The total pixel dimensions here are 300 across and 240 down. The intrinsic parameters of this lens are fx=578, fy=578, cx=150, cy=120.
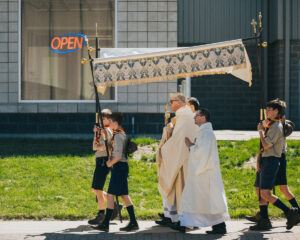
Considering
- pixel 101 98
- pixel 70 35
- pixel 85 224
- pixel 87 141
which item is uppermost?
pixel 70 35

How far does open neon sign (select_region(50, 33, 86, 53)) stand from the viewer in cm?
1677

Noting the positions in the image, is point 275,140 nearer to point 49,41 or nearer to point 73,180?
point 73,180

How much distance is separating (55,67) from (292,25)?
8.31 meters

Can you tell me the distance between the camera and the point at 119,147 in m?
7.91

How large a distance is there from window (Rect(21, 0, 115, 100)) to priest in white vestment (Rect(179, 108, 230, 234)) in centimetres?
903

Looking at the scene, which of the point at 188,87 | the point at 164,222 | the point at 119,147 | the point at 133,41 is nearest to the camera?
the point at 119,147

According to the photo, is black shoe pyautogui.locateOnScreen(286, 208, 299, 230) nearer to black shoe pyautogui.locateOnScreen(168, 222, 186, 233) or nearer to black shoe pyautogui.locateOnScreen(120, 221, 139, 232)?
black shoe pyautogui.locateOnScreen(168, 222, 186, 233)

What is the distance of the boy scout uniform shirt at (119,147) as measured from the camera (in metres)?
7.89

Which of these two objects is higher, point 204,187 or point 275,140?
point 275,140

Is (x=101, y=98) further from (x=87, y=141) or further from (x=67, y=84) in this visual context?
(x=87, y=141)

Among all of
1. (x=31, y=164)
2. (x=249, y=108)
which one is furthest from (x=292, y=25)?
(x=31, y=164)

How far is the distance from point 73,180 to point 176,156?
3374mm

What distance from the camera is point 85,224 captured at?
337 inches

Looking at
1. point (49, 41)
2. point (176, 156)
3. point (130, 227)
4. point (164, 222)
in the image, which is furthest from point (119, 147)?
point (49, 41)
